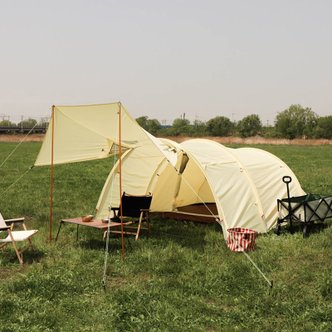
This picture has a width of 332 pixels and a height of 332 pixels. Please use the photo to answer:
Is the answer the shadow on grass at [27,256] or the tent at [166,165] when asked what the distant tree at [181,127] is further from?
the shadow on grass at [27,256]

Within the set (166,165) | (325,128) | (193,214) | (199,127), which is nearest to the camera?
(193,214)

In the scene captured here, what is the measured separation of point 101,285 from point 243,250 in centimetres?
253

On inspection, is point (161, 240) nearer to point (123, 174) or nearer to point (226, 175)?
point (226, 175)

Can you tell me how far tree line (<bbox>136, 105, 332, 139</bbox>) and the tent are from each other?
2645 inches

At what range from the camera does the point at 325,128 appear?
76375mm

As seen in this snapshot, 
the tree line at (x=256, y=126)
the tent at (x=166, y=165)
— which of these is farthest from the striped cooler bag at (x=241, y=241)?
the tree line at (x=256, y=126)

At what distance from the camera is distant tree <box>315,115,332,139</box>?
75312 millimetres

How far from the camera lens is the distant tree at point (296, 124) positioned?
263 ft

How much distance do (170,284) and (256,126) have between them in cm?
8234

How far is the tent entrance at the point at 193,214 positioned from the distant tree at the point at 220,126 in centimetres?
7148

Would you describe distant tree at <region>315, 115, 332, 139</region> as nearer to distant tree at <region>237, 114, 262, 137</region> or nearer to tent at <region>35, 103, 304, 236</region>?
distant tree at <region>237, 114, 262, 137</region>

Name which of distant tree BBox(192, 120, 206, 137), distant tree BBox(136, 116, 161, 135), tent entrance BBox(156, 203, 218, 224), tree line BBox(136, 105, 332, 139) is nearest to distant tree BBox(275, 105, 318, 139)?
tree line BBox(136, 105, 332, 139)

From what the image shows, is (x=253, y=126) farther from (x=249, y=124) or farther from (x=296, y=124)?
(x=296, y=124)

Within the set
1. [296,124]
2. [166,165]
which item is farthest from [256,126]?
[166,165]
